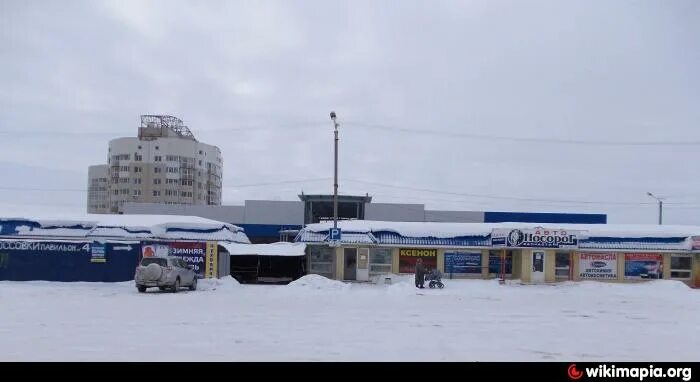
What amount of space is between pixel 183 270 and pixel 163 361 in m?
18.9

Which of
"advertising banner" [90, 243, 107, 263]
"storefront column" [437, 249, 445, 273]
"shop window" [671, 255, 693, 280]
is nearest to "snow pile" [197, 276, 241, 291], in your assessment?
"advertising banner" [90, 243, 107, 263]

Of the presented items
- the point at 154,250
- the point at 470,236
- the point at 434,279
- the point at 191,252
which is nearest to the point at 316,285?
the point at 434,279

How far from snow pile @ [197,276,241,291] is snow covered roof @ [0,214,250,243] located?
279cm

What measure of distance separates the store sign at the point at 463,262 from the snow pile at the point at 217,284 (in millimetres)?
12872

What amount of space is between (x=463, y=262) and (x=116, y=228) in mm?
20004

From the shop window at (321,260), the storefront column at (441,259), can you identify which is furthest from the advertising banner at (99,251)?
the storefront column at (441,259)

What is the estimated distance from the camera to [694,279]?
37.1 meters

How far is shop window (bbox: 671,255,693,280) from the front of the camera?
37312 millimetres

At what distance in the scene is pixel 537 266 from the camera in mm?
37219

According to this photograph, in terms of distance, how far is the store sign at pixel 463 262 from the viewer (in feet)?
124

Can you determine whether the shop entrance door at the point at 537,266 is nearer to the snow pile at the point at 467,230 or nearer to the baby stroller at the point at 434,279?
the snow pile at the point at 467,230

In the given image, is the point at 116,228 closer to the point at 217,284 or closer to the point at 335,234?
the point at 217,284

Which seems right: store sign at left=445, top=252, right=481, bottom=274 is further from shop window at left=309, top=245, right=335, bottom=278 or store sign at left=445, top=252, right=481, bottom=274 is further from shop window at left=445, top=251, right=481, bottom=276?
shop window at left=309, top=245, right=335, bottom=278
